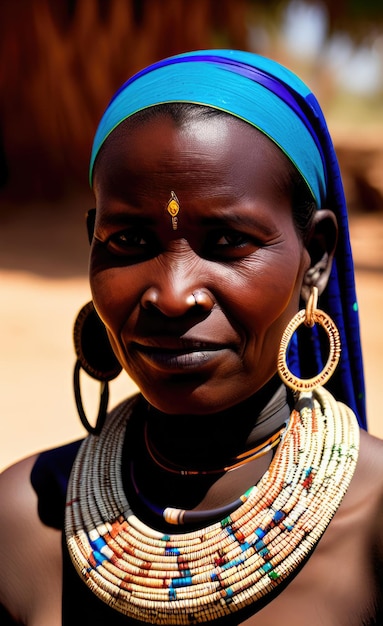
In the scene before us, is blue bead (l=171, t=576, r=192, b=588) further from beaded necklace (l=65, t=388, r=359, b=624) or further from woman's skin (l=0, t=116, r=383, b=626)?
woman's skin (l=0, t=116, r=383, b=626)

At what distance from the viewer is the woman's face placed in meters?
1.50

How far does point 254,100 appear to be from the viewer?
156 cm

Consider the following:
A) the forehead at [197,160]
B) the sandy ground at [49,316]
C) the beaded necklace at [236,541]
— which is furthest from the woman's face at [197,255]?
the sandy ground at [49,316]

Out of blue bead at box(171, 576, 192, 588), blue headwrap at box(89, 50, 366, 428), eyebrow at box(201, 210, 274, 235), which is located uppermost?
blue headwrap at box(89, 50, 366, 428)

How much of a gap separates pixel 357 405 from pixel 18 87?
→ 9285 millimetres

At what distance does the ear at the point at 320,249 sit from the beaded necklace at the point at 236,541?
10.5 inches

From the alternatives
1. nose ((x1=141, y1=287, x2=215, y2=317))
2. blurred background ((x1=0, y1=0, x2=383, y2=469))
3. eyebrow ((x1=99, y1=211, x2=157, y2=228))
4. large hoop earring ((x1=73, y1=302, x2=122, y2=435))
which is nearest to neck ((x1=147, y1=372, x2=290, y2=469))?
large hoop earring ((x1=73, y1=302, x2=122, y2=435))

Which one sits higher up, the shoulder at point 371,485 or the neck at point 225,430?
the neck at point 225,430

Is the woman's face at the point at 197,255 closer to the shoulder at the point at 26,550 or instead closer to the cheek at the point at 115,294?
the cheek at the point at 115,294

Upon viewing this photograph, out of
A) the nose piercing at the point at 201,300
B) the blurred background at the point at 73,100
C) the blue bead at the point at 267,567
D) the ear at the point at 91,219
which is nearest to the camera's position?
the nose piercing at the point at 201,300

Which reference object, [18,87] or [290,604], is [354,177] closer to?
[18,87]

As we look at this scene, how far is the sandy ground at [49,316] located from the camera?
4.84 meters

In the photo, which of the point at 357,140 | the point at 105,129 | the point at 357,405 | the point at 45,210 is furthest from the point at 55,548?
the point at 357,140

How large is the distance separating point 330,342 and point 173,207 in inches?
18.3
